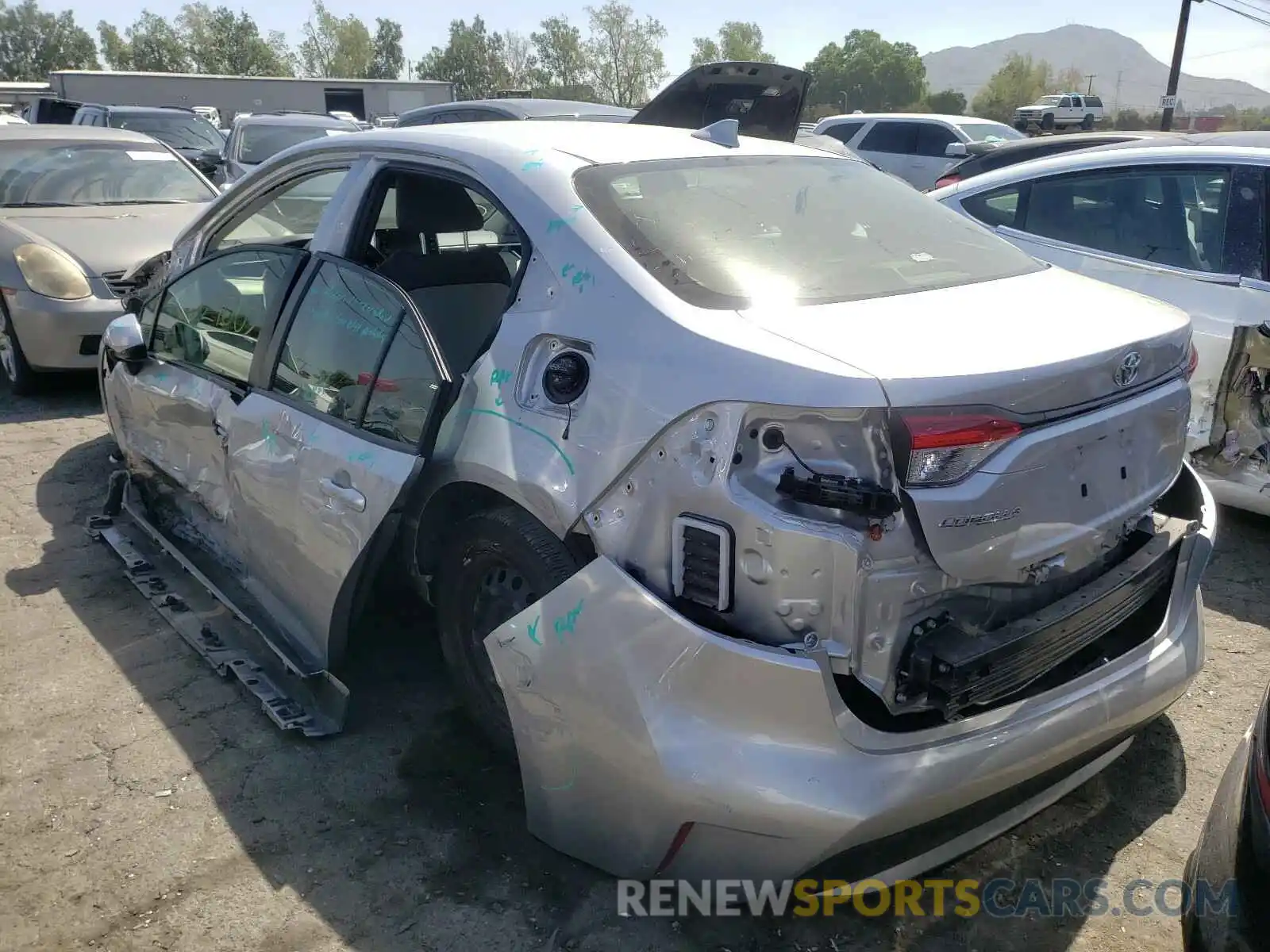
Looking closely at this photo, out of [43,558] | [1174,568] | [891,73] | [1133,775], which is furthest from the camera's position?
[891,73]

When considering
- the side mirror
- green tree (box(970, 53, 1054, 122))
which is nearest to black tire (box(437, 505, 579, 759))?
the side mirror

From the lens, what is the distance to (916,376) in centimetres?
194

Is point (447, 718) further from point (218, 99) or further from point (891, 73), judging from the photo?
point (891, 73)

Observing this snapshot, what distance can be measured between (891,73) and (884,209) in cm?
8352

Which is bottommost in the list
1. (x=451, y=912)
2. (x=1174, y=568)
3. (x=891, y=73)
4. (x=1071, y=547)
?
(x=451, y=912)

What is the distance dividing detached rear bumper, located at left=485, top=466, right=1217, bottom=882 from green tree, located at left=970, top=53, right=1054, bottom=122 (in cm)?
7347

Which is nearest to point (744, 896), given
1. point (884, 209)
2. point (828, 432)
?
point (828, 432)

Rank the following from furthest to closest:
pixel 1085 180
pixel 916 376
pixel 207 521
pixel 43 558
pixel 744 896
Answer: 1. pixel 1085 180
2. pixel 43 558
3. pixel 207 521
4. pixel 744 896
5. pixel 916 376

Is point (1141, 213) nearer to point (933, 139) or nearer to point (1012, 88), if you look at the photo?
point (933, 139)

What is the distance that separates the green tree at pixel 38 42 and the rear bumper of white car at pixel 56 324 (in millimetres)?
92597

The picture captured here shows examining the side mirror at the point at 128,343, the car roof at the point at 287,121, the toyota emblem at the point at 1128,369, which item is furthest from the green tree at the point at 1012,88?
the toyota emblem at the point at 1128,369

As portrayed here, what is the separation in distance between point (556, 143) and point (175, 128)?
1403 centimetres

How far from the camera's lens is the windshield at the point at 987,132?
14922 millimetres

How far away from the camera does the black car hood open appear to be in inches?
169
